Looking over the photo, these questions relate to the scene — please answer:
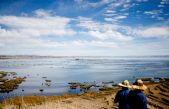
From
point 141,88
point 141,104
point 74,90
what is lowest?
point 74,90

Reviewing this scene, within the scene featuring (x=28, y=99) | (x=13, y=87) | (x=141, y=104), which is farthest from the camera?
(x=13, y=87)

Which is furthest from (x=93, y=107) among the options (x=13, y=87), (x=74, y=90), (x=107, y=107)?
(x=13, y=87)

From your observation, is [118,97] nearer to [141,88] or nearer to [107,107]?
[141,88]

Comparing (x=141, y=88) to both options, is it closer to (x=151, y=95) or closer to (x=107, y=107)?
(x=107, y=107)

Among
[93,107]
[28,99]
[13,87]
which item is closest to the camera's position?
[93,107]

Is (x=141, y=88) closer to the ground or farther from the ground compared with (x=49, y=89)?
farther from the ground

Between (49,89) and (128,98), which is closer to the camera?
(128,98)

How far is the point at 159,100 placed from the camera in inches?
730

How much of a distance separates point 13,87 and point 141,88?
121 feet

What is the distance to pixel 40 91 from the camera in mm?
36906

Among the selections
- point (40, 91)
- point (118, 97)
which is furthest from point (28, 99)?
point (118, 97)

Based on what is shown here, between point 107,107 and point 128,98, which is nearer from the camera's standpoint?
point 128,98

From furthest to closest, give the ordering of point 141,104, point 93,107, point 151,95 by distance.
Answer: point 151,95 < point 93,107 < point 141,104

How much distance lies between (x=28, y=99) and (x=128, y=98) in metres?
22.4
